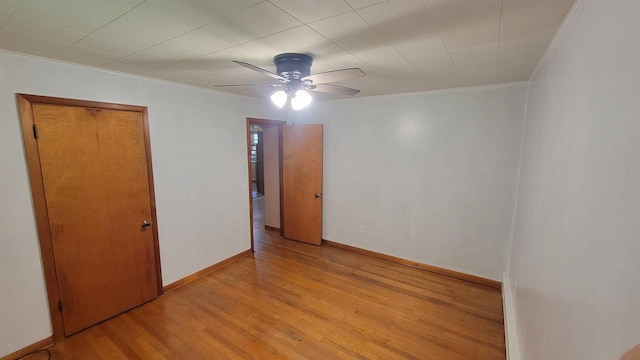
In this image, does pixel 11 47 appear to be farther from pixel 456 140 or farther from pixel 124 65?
pixel 456 140

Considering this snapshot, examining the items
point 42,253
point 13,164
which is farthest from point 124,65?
point 42,253

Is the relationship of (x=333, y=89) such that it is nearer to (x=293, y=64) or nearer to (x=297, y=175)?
(x=293, y=64)

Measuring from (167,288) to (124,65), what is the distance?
94.9 inches

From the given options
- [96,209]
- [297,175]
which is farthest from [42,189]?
[297,175]

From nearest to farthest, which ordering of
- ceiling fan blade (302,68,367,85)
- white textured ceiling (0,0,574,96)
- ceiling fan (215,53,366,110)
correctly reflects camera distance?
white textured ceiling (0,0,574,96) → ceiling fan blade (302,68,367,85) → ceiling fan (215,53,366,110)

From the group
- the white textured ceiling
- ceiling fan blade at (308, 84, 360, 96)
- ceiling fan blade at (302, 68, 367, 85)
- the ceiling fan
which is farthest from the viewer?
ceiling fan blade at (308, 84, 360, 96)

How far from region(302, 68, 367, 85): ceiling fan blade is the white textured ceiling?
17cm

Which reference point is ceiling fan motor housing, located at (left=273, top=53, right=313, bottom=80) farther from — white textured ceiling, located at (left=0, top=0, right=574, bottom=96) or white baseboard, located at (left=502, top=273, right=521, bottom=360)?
white baseboard, located at (left=502, top=273, right=521, bottom=360)

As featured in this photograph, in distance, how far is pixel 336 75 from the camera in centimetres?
182

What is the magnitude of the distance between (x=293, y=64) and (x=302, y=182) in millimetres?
2688

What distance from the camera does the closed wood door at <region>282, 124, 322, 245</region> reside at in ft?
14.1

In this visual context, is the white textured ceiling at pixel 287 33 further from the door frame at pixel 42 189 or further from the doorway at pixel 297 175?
the doorway at pixel 297 175

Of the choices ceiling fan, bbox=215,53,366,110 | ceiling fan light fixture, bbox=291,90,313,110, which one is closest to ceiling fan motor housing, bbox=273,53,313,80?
ceiling fan, bbox=215,53,366,110

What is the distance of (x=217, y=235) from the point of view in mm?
3574
